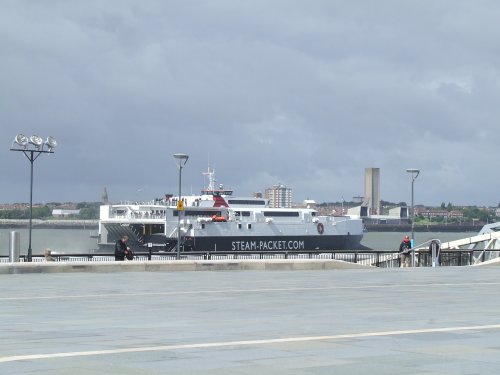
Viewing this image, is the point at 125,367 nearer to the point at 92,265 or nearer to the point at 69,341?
the point at 69,341

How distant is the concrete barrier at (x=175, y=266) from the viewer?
1105 inches

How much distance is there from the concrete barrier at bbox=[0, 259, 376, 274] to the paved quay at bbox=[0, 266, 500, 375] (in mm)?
1618

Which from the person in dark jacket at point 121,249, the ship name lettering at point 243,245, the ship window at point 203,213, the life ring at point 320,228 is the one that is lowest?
the ship name lettering at point 243,245

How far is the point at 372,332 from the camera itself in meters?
12.8

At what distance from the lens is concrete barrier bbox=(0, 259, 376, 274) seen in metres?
28.1

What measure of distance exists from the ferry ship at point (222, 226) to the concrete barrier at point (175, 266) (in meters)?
46.4

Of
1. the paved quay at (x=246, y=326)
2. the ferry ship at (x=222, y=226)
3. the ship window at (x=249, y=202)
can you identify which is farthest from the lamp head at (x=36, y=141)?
the ship window at (x=249, y=202)

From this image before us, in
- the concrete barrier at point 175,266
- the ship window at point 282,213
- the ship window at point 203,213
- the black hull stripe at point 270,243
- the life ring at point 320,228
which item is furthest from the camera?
the life ring at point 320,228

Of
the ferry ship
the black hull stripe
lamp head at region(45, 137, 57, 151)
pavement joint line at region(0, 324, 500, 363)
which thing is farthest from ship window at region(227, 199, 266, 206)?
pavement joint line at region(0, 324, 500, 363)

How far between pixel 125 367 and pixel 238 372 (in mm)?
1184

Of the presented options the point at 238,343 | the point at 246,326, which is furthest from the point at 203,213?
the point at 238,343

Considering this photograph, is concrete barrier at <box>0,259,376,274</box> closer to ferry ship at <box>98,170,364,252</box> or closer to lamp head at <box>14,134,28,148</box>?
lamp head at <box>14,134,28,148</box>

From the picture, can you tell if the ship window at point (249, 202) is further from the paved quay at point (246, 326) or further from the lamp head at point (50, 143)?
the paved quay at point (246, 326)

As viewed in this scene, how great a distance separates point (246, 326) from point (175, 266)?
56.3ft
